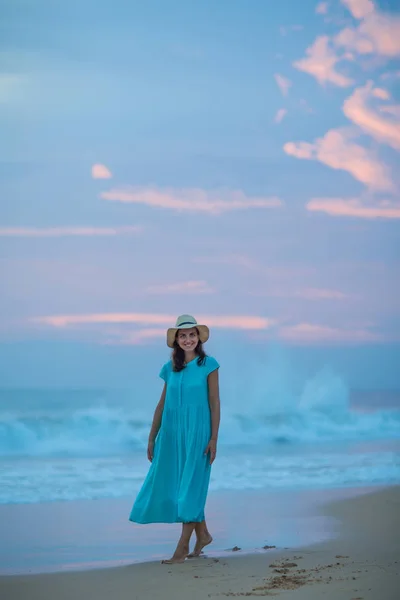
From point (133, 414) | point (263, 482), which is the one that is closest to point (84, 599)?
point (263, 482)

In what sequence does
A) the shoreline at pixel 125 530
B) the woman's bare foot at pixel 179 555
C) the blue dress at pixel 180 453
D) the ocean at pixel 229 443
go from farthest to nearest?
1. the ocean at pixel 229 443
2. the shoreline at pixel 125 530
3. the blue dress at pixel 180 453
4. the woman's bare foot at pixel 179 555

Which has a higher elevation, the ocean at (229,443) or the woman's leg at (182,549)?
the ocean at (229,443)

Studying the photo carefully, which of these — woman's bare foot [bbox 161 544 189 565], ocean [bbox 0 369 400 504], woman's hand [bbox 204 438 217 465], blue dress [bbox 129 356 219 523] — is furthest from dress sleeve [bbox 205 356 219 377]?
ocean [bbox 0 369 400 504]

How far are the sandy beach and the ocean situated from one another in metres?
3.10

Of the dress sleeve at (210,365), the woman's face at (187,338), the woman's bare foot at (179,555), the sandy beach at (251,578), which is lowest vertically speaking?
the sandy beach at (251,578)

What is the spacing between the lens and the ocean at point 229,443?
31.1 feet

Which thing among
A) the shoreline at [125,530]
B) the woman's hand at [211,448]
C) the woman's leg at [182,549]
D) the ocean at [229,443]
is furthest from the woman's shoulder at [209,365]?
the ocean at [229,443]

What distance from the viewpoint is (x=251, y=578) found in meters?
4.94

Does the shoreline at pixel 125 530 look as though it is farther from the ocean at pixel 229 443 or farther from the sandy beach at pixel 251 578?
the ocean at pixel 229 443

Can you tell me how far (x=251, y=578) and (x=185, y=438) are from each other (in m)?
1.03

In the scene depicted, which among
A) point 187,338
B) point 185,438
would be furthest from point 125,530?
point 187,338

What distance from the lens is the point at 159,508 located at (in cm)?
564

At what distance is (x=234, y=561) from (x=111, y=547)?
1045 mm

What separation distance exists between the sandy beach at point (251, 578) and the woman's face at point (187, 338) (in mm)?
1277
